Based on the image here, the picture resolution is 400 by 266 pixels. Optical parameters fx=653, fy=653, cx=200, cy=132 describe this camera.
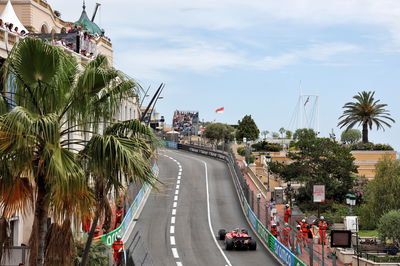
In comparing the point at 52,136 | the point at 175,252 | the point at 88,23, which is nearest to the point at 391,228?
the point at 175,252

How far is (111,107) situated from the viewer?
12.4 meters

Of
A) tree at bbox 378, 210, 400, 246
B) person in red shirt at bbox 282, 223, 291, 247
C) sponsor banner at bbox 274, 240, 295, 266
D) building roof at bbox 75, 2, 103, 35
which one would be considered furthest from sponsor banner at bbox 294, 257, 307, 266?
building roof at bbox 75, 2, 103, 35

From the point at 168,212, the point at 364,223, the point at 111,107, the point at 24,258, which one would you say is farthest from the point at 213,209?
the point at 111,107

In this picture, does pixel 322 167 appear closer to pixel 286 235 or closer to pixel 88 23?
pixel 88 23

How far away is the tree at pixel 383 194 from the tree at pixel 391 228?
12.8 m

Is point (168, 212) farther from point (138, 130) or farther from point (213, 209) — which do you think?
point (138, 130)

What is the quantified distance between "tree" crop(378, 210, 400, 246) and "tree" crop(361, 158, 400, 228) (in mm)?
12765

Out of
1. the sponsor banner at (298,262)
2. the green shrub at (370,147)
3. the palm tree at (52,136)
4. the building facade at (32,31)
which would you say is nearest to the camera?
the palm tree at (52,136)

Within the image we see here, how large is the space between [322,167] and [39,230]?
2180 inches

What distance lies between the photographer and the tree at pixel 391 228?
40.5m

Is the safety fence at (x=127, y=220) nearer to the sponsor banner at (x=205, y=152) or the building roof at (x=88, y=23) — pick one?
the building roof at (x=88, y=23)

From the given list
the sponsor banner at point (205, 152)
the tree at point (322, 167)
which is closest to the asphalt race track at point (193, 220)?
the sponsor banner at point (205, 152)

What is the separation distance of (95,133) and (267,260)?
21654 millimetres

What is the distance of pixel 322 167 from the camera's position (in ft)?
213
